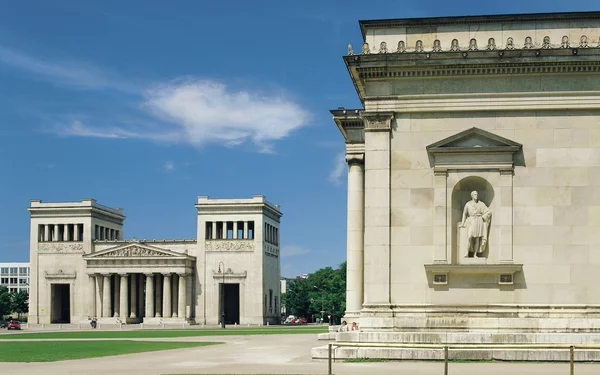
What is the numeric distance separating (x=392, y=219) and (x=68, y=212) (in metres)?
153

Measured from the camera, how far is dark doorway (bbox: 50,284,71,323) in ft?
595

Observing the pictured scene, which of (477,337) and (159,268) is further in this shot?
(159,268)

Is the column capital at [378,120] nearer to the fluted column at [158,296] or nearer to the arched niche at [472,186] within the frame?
the arched niche at [472,186]

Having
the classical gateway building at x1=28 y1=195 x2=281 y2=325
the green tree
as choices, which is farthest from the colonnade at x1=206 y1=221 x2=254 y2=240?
the green tree

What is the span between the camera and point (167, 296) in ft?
556

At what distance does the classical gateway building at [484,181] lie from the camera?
38.3 m

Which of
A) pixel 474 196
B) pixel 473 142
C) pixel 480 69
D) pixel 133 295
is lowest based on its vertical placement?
pixel 133 295

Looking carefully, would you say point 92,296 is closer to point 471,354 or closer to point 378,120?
point 378,120

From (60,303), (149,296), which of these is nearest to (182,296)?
(149,296)

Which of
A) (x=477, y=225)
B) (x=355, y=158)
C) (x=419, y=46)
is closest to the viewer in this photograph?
(x=477, y=225)

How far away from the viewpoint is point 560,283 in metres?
38.3

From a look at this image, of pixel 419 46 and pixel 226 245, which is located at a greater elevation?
pixel 419 46

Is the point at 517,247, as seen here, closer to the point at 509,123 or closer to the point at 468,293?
the point at 468,293

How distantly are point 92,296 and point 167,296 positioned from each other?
15913 mm
